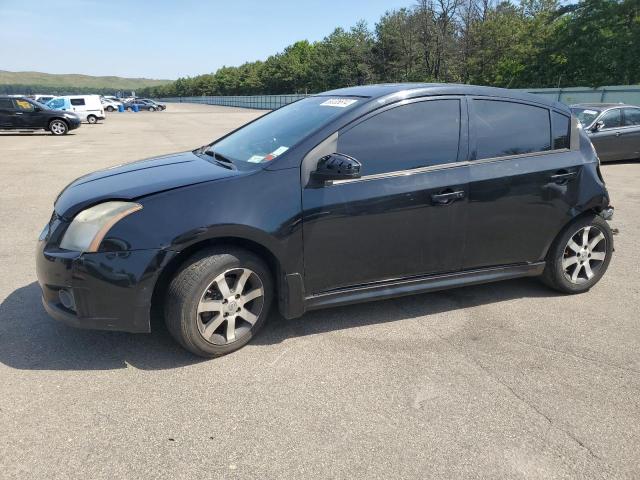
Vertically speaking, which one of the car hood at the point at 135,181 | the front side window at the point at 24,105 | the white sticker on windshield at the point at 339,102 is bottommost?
the car hood at the point at 135,181

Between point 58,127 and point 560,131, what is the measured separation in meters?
22.8

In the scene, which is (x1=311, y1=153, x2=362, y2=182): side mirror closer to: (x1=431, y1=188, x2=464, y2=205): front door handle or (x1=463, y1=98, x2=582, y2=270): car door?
(x1=431, y1=188, x2=464, y2=205): front door handle

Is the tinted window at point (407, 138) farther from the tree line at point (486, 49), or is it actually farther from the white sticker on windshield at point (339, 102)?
the tree line at point (486, 49)

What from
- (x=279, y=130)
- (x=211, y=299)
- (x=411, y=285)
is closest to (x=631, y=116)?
(x=411, y=285)

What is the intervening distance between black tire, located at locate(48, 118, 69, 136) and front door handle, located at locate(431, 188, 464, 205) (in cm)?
2245

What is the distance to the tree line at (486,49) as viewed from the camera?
3353cm

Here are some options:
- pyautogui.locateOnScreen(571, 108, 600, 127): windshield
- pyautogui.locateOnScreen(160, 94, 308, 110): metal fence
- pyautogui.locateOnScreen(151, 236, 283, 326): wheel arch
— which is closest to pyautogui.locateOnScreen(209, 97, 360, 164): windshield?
pyautogui.locateOnScreen(151, 236, 283, 326): wheel arch

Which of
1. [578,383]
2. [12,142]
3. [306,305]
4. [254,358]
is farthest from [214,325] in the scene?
[12,142]

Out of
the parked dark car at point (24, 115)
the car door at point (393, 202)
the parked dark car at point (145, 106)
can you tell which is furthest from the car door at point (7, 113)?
the parked dark car at point (145, 106)

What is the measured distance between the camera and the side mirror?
3.16 m

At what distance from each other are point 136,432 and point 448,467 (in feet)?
5.03

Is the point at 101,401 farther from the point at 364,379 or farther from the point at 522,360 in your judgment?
the point at 522,360

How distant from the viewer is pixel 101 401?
9.15 feet

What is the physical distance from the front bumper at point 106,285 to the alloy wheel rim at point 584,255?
3285mm
